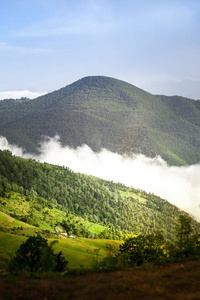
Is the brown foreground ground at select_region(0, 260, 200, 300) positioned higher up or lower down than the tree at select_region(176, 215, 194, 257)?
lower down

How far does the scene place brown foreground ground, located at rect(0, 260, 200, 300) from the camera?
25266 millimetres

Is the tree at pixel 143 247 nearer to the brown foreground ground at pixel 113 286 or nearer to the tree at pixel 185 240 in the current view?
the tree at pixel 185 240

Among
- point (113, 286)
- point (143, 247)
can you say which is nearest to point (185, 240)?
point (143, 247)

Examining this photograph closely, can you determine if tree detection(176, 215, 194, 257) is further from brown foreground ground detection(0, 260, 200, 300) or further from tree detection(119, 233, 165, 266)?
tree detection(119, 233, 165, 266)

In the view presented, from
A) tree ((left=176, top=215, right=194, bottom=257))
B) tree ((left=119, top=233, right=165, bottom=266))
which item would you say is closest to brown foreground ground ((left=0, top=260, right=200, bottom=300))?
tree ((left=176, top=215, right=194, bottom=257))

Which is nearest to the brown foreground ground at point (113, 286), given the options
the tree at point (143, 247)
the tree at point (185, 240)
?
the tree at point (185, 240)

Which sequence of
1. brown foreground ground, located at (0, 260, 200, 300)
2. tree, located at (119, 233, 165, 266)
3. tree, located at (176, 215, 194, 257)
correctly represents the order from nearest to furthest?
brown foreground ground, located at (0, 260, 200, 300)
tree, located at (176, 215, 194, 257)
tree, located at (119, 233, 165, 266)

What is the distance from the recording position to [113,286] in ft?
89.6

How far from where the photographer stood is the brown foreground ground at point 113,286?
995 inches

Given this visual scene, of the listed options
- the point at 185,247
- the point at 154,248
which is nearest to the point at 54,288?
the point at 185,247

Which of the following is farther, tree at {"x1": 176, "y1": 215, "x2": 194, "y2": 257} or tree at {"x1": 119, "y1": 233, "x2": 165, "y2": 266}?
tree at {"x1": 119, "y1": 233, "x2": 165, "y2": 266}

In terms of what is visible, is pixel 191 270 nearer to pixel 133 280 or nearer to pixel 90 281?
pixel 133 280

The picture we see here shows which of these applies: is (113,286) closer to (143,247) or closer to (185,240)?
(185,240)

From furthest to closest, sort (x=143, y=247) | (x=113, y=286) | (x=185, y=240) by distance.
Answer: (x=143, y=247) → (x=185, y=240) → (x=113, y=286)
